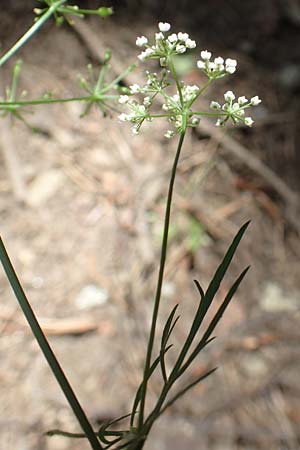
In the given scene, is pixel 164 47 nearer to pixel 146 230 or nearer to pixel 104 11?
pixel 104 11

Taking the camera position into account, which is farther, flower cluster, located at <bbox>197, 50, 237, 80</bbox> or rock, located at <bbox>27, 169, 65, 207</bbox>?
rock, located at <bbox>27, 169, 65, 207</bbox>

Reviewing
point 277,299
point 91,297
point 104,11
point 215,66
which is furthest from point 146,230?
point 215,66

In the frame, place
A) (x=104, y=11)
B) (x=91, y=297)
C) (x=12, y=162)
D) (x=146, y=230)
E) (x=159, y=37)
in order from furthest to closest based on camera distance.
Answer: (x=12, y=162)
(x=146, y=230)
(x=91, y=297)
(x=104, y=11)
(x=159, y=37)

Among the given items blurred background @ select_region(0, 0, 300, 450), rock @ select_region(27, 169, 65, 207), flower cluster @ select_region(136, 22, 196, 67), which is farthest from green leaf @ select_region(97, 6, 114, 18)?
rock @ select_region(27, 169, 65, 207)

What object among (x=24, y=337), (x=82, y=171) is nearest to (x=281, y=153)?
(x=82, y=171)

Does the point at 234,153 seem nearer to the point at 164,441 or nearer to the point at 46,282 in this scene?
the point at 46,282

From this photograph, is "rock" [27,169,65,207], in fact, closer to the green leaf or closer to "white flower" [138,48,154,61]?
the green leaf

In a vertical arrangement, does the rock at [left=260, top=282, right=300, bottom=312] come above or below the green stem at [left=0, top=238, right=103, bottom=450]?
above
